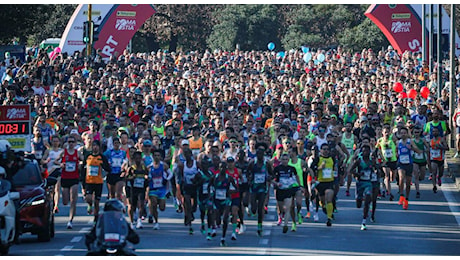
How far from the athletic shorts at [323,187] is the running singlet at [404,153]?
3.17 metres

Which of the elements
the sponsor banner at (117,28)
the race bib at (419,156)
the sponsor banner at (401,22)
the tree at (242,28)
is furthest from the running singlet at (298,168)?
the tree at (242,28)

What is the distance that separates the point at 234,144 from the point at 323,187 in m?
1.82

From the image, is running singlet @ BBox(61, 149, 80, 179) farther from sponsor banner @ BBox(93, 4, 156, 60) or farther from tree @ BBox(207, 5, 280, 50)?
tree @ BBox(207, 5, 280, 50)

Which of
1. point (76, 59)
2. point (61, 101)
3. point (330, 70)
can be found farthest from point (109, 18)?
point (61, 101)

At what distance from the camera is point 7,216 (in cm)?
1822

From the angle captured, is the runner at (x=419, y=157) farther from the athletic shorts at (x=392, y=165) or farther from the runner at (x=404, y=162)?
the runner at (x=404, y=162)

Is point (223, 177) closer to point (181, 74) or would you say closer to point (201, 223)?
point (201, 223)

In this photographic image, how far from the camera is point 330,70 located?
150ft

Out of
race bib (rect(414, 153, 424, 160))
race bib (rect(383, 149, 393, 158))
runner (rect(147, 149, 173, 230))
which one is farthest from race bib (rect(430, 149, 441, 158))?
runner (rect(147, 149, 173, 230))

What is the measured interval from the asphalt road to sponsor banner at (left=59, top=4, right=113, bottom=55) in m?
26.7

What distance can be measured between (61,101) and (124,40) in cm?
2147

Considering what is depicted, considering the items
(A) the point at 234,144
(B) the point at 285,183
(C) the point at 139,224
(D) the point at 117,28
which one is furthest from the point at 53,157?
(D) the point at 117,28

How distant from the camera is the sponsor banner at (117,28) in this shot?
52.9 meters

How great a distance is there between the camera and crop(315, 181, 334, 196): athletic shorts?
75.6 ft
